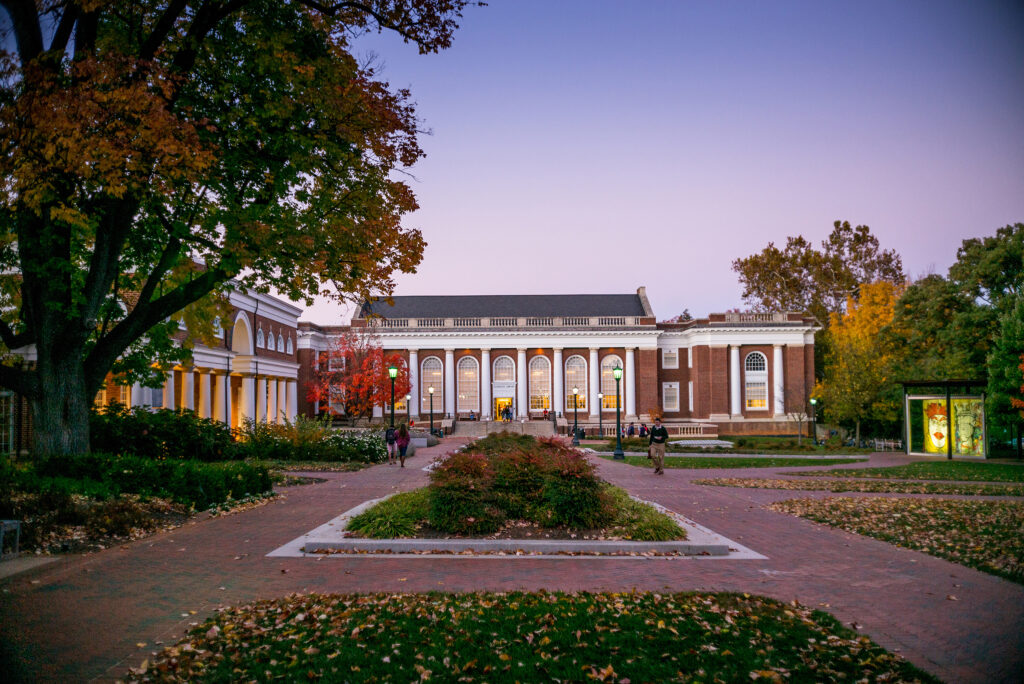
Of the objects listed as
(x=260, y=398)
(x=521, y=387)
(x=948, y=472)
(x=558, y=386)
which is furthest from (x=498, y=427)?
(x=948, y=472)

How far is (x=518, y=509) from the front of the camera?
10648 mm

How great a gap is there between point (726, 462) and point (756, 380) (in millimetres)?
31846

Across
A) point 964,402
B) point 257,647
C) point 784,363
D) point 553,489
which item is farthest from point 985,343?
point 257,647

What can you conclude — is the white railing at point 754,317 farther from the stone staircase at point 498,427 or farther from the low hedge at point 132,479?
the low hedge at point 132,479

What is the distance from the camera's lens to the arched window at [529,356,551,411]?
57.6 metres

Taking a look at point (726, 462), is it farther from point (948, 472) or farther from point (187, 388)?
point (187, 388)

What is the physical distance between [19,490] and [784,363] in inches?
2147

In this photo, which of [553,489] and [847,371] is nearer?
[553,489]

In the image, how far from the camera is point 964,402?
1165 inches

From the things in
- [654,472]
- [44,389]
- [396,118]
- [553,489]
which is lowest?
[654,472]

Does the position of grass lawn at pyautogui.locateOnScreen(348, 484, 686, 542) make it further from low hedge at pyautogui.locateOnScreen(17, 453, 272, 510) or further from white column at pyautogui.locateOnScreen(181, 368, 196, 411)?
white column at pyautogui.locateOnScreen(181, 368, 196, 411)

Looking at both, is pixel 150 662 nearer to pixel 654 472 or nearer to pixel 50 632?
pixel 50 632

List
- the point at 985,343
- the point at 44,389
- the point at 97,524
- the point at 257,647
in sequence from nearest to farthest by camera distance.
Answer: the point at 257,647 → the point at 97,524 → the point at 44,389 → the point at 985,343

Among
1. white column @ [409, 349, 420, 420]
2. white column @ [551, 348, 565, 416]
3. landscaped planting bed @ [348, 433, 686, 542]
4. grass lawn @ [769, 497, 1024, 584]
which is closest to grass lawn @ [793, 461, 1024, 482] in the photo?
grass lawn @ [769, 497, 1024, 584]
